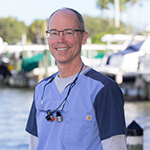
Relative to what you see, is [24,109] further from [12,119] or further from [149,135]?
[149,135]

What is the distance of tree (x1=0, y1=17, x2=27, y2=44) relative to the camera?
92875 mm

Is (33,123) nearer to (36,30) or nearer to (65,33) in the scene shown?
(65,33)

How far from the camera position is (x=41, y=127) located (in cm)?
255

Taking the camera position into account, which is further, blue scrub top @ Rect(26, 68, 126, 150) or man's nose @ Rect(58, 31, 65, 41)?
man's nose @ Rect(58, 31, 65, 41)

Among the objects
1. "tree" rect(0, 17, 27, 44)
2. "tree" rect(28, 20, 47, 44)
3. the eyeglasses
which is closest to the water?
the eyeglasses

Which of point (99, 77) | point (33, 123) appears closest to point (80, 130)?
point (99, 77)

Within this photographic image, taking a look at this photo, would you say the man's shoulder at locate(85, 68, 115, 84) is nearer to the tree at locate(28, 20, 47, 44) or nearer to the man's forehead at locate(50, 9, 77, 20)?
the man's forehead at locate(50, 9, 77, 20)

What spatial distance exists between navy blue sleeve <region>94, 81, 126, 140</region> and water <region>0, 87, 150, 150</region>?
2.64m

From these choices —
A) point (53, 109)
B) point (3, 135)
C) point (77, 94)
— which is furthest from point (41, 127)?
point (3, 135)

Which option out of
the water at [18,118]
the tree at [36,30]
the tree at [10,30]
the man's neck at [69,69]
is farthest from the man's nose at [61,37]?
the tree at [10,30]

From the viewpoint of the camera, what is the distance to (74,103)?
2449 millimetres

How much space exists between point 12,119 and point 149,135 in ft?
37.4

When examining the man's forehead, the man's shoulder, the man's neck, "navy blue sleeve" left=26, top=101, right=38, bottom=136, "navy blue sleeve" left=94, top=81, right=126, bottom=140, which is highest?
the man's forehead

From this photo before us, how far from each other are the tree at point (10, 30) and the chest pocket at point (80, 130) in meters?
90.9
